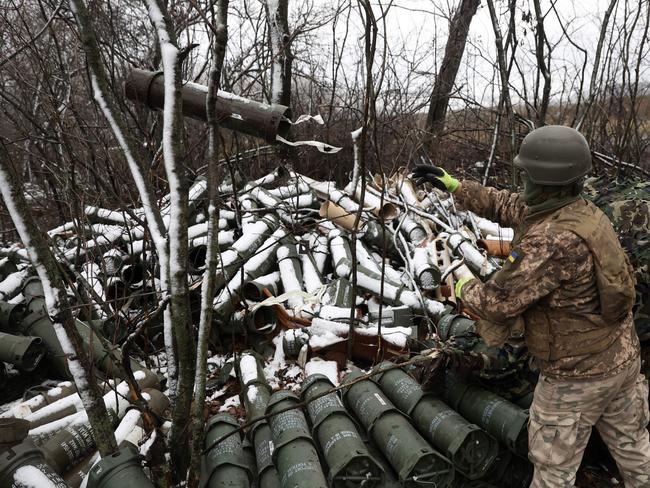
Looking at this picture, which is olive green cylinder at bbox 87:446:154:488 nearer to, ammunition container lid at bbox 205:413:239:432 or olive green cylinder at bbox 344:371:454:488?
ammunition container lid at bbox 205:413:239:432

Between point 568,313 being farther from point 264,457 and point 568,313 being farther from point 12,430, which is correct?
point 12,430

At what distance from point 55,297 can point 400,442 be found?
5.93 ft

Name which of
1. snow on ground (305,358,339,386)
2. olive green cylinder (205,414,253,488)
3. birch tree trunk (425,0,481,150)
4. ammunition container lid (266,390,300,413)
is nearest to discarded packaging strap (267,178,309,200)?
snow on ground (305,358,339,386)

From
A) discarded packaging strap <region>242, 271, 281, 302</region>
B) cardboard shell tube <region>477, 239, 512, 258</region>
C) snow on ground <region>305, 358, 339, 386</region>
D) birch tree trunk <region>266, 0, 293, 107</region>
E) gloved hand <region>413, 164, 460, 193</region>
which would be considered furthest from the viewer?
birch tree trunk <region>266, 0, 293, 107</region>

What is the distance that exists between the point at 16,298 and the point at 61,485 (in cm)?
332

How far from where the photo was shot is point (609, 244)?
2102 millimetres

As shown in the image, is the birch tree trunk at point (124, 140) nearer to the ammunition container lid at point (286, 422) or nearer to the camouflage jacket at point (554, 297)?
the ammunition container lid at point (286, 422)

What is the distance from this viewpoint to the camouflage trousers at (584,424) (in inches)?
87.2

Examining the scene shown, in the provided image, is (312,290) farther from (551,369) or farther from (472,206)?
(551,369)

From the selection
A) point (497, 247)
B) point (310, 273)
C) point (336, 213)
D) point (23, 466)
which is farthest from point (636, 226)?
point (23, 466)

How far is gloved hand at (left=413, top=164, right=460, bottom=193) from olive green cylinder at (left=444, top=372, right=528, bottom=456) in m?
1.25

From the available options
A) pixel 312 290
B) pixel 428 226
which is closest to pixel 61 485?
pixel 312 290

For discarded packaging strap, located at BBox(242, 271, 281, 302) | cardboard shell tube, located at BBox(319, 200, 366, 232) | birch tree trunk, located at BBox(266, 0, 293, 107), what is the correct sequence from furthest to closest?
birch tree trunk, located at BBox(266, 0, 293, 107), cardboard shell tube, located at BBox(319, 200, 366, 232), discarded packaging strap, located at BBox(242, 271, 281, 302)

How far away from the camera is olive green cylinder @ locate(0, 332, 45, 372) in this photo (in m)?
3.33
